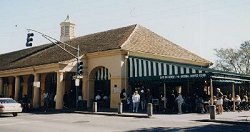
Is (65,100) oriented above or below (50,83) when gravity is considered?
below

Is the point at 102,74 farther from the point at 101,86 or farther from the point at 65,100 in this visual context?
the point at 65,100

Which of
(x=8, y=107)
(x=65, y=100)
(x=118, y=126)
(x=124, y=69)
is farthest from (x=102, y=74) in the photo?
(x=118, y=126)

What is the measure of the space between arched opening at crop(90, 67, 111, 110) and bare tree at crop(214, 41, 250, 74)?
36102 mm

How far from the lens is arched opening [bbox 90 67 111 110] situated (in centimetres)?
2744

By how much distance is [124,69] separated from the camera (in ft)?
85.2

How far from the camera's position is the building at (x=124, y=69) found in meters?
23.7

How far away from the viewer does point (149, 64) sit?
2522 centimetres

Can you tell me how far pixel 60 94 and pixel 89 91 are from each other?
8.58 feet

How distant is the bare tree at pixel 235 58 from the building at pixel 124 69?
1037 inches

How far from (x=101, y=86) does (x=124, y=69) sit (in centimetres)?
354

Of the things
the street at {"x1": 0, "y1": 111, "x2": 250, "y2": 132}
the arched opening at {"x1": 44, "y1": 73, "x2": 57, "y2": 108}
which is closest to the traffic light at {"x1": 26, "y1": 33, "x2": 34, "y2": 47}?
the street at {"x1": 0, "y1": 111, "x2": 250, "y2": 132}

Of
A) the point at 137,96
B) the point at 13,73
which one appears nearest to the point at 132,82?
the point at 137,96

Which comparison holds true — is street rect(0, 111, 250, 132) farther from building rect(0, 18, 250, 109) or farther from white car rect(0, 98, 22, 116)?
building rect(0, 18, 250, 109)

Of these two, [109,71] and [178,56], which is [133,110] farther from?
[178,56]
